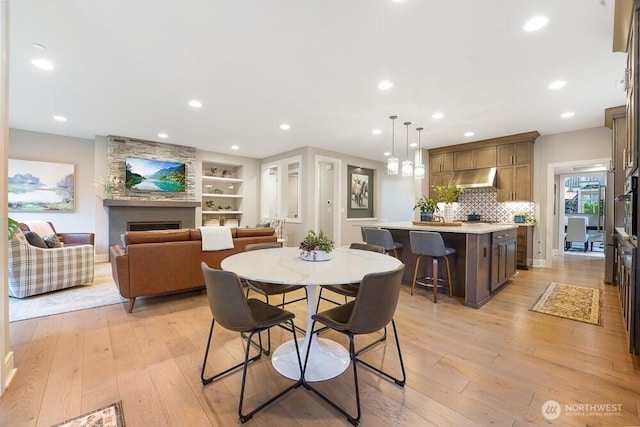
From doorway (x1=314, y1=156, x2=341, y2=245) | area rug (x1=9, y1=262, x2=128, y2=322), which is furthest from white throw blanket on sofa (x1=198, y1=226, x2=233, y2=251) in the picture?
doorway (x1=314, y1=156, x2=341, y2=245)

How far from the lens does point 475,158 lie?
19.4 feet

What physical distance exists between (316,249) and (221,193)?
6344mm

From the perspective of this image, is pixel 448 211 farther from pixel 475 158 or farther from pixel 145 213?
pixel 145 213

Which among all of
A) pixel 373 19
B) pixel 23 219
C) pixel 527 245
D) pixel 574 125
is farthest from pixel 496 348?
pixel 23 219

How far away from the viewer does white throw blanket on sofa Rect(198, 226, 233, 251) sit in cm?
352

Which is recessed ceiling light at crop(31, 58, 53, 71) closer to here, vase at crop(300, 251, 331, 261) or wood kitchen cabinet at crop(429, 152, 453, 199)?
vase at crop(300, 251, 331, 261)

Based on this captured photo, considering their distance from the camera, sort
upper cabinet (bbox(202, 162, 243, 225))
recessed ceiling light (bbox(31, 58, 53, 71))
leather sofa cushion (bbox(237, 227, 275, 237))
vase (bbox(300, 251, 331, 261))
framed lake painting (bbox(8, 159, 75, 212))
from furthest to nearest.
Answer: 1. upper cabinet (bbox(202, 162, 243, 225))
2. framed lake painting (bbox(8, 159, 75, 212))
3. leather sofa cushion (bbox(237, 227, 275, 237))
4. recessed ceiling light (bbox(31, 58, 53, 71))
5. vase (bbox(300, 251, 331, 261))

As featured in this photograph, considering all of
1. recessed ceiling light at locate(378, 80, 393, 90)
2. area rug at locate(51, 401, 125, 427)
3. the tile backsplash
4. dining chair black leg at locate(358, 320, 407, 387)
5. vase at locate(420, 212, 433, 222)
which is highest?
recessed ceiling light at locate(378, 80, 393, 90)

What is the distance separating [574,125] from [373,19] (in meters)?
4.76

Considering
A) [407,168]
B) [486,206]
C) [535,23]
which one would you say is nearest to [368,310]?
[535,23]

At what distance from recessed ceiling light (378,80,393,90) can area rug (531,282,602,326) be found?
305cm

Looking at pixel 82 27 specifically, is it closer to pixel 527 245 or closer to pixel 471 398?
pixel 471 398

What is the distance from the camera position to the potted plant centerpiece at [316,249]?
2059 mm

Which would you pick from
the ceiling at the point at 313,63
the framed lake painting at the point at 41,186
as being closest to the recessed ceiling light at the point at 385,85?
the ceiling at the point at 313,63
